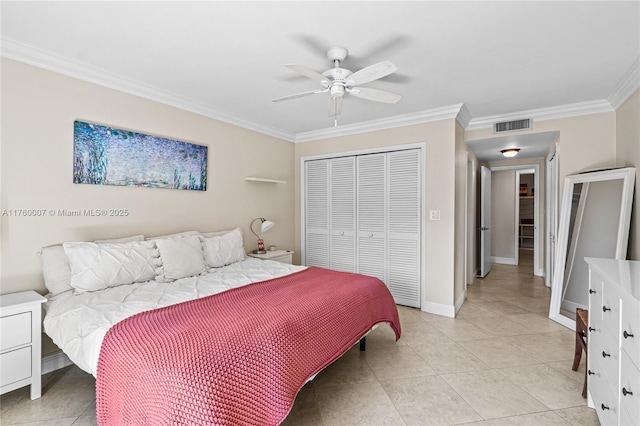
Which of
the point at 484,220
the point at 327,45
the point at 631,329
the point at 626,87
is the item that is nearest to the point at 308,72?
the point at 327,45

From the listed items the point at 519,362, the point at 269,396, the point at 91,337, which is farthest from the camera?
the point at 519,362

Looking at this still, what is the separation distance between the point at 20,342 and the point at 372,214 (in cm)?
360

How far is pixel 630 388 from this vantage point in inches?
51.7

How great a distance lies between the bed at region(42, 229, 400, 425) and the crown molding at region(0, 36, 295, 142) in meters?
1.40

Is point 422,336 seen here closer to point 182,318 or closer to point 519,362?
point 519,362

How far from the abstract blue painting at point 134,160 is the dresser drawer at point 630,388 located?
3607 mm

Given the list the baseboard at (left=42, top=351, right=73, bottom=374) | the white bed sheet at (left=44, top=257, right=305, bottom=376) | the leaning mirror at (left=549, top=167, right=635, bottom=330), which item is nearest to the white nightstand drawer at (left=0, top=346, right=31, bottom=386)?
the white bed sheet at (left=44, top=257, right=305, bottom=376)

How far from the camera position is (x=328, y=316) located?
6.89ft

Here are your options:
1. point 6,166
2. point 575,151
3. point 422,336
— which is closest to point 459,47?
point 575,151

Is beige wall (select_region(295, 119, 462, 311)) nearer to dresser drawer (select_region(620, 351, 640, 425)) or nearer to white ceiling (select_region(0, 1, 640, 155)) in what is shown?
white ceiling (select_region(0, 1, 640, 155))

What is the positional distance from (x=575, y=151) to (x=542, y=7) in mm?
2485

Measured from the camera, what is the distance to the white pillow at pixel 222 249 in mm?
3131

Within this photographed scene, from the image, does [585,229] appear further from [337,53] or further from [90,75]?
[90,75]

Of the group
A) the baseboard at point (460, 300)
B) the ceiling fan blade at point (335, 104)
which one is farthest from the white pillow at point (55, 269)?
the baseboard at point (460, 300)
